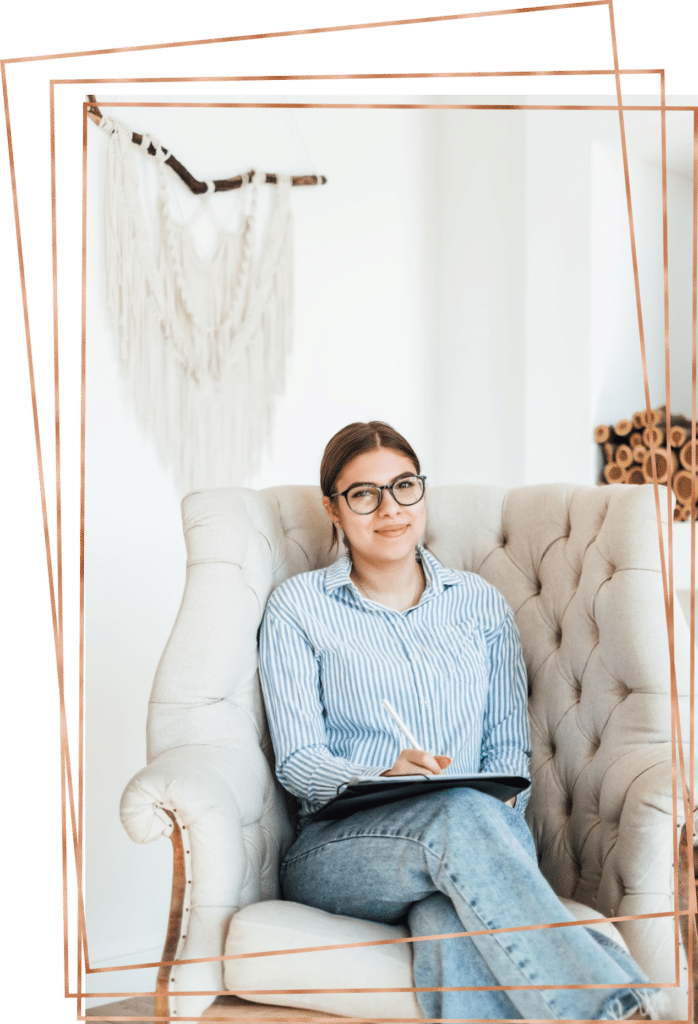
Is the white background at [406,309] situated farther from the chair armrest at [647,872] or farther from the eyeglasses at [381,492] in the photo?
the chair armrest at [647,872]

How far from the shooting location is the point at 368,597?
1493 millimetres

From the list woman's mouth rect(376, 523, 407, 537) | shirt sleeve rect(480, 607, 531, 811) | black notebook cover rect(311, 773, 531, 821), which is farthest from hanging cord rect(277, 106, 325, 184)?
black notebook cover rect(311, 773, 531, 821)

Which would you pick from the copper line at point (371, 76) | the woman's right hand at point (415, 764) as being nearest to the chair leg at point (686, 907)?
the woman's right hand at point (415, 764)

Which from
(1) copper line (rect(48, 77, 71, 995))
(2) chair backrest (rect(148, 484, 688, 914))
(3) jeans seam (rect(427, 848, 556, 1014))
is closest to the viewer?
(3) jeans seam (rect(427, 848, 556, 1014))

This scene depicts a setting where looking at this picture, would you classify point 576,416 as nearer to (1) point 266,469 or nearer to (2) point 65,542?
(1) point 266,469

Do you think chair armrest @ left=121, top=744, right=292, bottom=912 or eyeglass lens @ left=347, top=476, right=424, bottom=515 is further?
eyeglass lens @ left=347, top=476, right=424, bottom=515

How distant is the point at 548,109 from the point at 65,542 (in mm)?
930

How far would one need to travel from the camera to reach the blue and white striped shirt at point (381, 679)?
1.41 meters

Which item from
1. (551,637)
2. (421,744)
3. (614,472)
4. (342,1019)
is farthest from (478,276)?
(342,1019)

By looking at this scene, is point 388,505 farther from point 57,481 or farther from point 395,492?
point 57,481

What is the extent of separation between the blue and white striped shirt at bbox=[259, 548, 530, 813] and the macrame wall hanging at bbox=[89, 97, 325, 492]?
284 mm

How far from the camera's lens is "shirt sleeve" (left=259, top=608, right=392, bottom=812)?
140cm

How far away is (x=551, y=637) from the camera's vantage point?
1.53m

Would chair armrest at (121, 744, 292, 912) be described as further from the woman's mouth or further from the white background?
the woman's mouth
